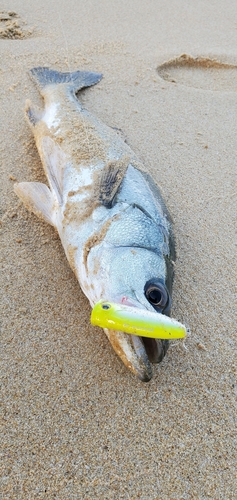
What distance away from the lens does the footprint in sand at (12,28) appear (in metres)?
5.20

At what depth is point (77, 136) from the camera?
3127 millimetres

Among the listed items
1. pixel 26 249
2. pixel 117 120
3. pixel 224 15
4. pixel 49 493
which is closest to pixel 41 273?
pixel 26 249

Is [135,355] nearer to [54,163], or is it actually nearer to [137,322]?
[137,322]

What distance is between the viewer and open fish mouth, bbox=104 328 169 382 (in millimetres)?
1837

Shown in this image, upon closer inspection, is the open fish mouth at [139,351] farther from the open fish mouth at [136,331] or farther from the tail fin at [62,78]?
the tail fin at [62,78]

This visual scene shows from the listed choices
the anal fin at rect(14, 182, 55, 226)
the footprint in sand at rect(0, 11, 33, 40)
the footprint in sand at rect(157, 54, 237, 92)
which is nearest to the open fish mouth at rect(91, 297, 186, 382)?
the anal fin at rect(14, 182, 55, 226)

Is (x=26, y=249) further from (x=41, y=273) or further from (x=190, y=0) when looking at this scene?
(x=190, y=0)

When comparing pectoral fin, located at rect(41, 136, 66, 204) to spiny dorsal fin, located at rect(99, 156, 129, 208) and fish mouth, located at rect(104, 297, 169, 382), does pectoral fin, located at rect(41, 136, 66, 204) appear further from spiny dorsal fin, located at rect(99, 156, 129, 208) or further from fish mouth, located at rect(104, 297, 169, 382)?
fish mouth, located at rect(104, 297, 169, 382)

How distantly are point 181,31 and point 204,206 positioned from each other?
155 inches

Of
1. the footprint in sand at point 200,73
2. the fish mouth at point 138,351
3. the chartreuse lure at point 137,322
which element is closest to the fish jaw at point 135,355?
the fish mouth at point 138,351

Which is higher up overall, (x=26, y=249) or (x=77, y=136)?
(x=77, y=136)

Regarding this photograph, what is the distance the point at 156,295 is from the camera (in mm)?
1968

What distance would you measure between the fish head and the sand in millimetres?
212

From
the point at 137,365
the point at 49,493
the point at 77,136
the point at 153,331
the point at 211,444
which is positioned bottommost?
the point at 211,444
